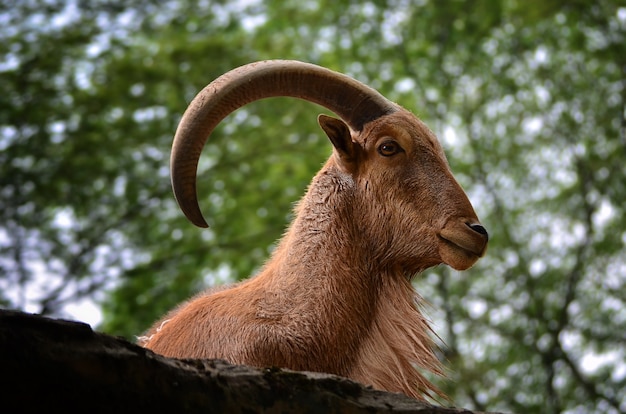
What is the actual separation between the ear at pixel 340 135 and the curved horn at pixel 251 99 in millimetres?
152

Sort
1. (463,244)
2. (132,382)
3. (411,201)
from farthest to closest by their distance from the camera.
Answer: (411,201)
(463,244)
(132,382)

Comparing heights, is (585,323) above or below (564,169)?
below

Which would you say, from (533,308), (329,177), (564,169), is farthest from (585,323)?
(329,177)

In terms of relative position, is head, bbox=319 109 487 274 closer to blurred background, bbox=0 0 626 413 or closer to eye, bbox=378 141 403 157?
eye, bbox=378 141 403 157

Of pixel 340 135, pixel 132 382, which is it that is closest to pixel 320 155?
pixel 340 135

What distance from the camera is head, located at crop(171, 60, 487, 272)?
580 centimetres

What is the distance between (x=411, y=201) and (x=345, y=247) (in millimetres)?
519

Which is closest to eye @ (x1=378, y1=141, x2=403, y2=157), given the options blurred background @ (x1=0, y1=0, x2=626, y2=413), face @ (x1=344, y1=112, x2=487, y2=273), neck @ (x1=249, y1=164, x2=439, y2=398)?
A: face @ (x1=344, y1=112, x2=487, y2=273)

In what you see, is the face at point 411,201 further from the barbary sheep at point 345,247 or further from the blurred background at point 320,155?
the blurred background at point 320,155

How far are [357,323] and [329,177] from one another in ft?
3.51

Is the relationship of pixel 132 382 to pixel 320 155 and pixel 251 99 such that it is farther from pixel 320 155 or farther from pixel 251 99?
pixel 320 155

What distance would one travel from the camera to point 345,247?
6035 mm

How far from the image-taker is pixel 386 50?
70.0 ft

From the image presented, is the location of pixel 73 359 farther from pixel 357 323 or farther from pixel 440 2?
pixel 440 2
